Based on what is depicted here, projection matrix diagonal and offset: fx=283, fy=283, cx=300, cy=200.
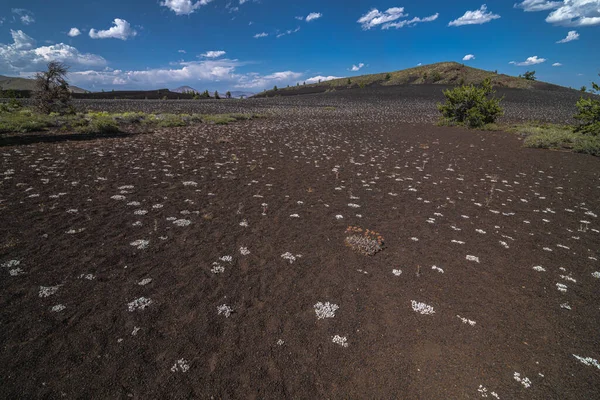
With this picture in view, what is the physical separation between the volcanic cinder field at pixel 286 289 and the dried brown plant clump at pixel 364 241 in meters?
0.21

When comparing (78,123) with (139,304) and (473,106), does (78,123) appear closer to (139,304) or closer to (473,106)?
(139,304)

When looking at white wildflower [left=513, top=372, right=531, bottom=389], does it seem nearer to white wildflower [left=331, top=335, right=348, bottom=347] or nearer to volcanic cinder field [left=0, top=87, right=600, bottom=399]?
volcanic cinder field [left=0, top=87, right=600, bottom=399]

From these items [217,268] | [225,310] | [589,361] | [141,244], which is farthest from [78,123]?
[589,361]

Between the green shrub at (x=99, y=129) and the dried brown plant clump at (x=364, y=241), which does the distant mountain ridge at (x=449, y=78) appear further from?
the dried brown plant clump at (x=364, y=241)

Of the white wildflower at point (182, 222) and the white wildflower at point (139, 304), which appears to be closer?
the white wildflower at point (139, 304)

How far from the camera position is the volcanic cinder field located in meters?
4.07

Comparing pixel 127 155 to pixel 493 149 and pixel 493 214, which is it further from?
pixel 493 149

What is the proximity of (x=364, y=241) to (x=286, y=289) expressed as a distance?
8.95ft

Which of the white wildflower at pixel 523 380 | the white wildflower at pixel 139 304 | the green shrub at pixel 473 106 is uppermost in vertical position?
the green shrub at pixel 473 106

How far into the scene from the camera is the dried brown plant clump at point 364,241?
7.30 metres

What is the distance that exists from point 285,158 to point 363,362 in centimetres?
1399

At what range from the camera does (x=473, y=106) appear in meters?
34.6

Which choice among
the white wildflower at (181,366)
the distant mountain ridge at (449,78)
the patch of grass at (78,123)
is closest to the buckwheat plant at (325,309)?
the white wildflower at (181,366)

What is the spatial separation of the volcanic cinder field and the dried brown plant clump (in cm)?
21
